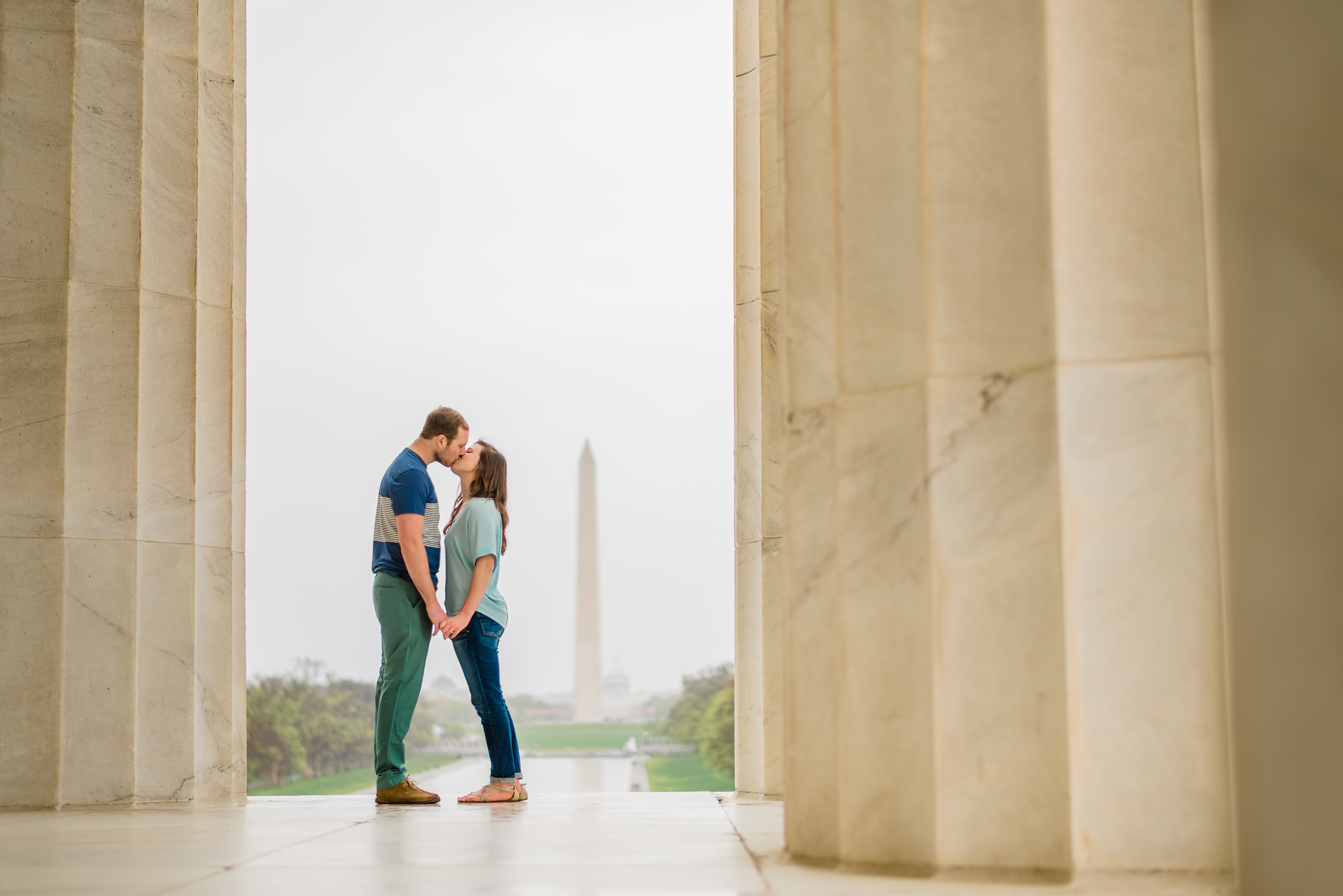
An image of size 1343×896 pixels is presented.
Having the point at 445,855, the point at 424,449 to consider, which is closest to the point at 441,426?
the point at 424,449

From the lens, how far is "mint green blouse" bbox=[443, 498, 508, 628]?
58.6 feet

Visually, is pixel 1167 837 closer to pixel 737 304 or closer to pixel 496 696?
pixel 496 696

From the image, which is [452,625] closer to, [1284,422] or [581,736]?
[1284,422]

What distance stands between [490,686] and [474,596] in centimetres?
126

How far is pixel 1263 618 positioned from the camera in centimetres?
749

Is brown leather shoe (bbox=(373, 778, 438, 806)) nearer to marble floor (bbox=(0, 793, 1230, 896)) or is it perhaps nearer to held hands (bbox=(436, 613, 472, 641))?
marble floor (bbox=(0, 793, 1230, 896))

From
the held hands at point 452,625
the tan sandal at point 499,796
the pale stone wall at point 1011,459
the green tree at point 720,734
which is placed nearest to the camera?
the pale stone wall at point 1011,459

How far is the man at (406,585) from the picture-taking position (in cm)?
1736

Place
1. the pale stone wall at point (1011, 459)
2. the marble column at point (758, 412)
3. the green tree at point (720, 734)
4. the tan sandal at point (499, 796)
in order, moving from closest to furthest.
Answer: the pale stone wall at point (1011, 459) < the tan sandal at point (499, 796) < the marble column at point (758, 412) < the green tree at point (720, 734)

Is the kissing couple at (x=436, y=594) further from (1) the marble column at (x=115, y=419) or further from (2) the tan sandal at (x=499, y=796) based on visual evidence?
(1) the marble column at (x=115, y=419)

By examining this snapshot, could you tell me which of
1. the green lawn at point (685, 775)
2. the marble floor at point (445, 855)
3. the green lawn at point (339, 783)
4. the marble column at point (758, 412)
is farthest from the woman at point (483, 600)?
the green lawn at point (685, 775)

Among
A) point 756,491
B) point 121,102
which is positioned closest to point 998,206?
point 756,491

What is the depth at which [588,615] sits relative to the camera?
431 feet

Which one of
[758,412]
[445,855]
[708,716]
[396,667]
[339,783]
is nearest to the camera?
[445,855]
